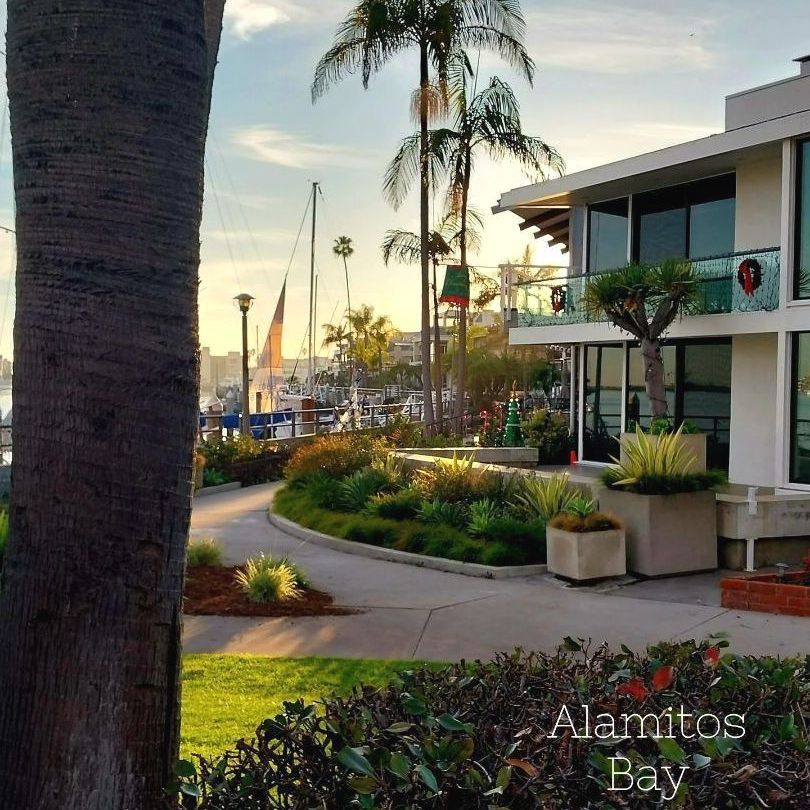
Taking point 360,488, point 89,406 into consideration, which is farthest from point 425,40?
point 89,406

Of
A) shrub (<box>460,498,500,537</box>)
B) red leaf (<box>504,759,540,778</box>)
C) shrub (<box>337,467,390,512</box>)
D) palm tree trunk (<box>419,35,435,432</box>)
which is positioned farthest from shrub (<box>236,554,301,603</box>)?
palm tree trunk (<box>419,35,435,432</box>)

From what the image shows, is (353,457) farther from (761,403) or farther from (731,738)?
(731,738)

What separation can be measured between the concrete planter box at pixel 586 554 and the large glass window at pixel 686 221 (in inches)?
347

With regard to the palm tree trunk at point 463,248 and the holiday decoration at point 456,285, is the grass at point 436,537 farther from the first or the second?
the palm tree trunk at point 463,248

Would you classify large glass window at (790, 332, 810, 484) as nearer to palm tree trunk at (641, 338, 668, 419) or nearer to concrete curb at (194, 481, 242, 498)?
palm tree trunk at (641, 338, 668, 419)

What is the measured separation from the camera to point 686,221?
57.7 feet

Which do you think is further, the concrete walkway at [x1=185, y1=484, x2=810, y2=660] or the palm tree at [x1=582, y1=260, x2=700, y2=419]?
the palm tree at [x1=582, y1=260, x2=700, y2=419]

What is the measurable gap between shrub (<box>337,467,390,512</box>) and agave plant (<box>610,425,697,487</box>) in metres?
4.10

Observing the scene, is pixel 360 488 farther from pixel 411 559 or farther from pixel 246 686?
pixel 246 686

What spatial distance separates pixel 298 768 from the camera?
103 inches

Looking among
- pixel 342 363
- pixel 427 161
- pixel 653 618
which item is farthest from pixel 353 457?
pixel 342 363

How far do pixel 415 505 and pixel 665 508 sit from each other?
11.9ft

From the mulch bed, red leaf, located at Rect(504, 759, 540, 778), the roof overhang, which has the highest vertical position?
the roof overhang

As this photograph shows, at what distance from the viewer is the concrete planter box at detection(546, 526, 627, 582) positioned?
934 cm
